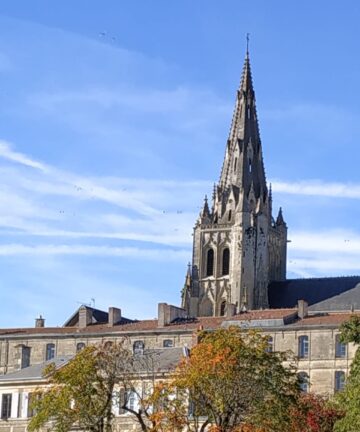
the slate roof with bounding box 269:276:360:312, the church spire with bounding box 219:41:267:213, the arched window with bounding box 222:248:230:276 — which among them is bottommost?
the slate roof with bounding box 269:276:360:312

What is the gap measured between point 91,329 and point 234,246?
30.7m

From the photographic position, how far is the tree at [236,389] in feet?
225

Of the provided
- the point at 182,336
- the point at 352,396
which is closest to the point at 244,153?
the point at 182,336

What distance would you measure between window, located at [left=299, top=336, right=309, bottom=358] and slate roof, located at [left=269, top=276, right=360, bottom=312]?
21524 mm

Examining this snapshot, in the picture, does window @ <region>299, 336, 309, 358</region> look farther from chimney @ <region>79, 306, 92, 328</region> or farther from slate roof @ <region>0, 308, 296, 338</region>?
chimney @ <region>79, 306, 92, 328</region>

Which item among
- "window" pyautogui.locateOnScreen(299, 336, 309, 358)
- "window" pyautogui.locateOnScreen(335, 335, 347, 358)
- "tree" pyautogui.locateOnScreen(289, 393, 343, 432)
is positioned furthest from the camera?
"window" pyautogui.locateOnScreen(299, 336, 309, 358)

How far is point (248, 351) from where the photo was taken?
71125mm

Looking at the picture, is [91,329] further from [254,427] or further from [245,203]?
[254,427]

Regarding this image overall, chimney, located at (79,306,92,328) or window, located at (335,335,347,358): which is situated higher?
chimney, located at (79,306,92,328)

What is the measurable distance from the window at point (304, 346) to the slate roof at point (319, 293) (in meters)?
21.5

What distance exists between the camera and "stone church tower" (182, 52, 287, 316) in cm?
15125

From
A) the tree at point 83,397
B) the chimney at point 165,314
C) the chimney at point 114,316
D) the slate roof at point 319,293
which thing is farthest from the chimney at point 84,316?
the tree at point 83,397

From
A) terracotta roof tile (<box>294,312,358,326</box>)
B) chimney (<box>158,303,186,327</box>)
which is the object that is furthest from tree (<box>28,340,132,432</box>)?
chimney (<box>158,303,186,327</box>)

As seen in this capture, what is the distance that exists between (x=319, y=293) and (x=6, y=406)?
205ft
